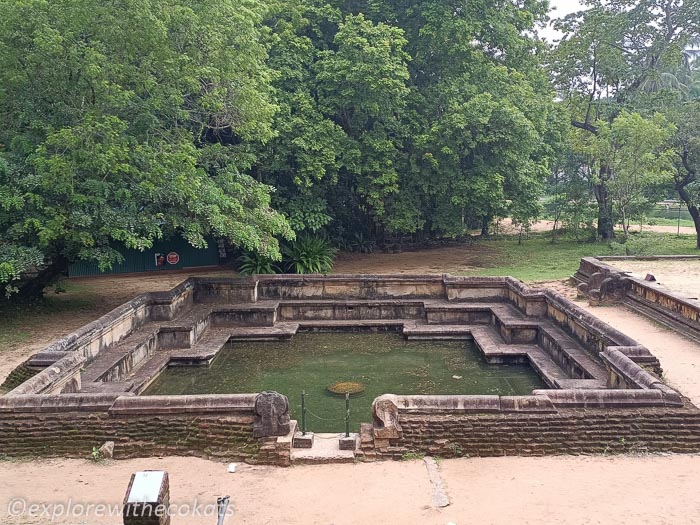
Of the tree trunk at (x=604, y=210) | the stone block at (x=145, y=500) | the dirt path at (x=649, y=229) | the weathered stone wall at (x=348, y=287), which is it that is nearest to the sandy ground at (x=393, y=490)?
the stone block at (x=145, y=500)

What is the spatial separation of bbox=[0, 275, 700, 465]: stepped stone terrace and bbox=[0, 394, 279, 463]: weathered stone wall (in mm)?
11

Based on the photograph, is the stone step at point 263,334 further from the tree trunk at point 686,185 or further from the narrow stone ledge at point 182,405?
the tree trunk at point 686,185

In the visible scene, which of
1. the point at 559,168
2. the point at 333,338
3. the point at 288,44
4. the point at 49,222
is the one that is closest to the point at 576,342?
the point at 333,338

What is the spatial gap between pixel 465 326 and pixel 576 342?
8.48 ft

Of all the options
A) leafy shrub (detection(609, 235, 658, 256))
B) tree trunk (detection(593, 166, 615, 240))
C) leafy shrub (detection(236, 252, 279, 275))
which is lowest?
leafy shrub (detection(236, 252, 279, 275))

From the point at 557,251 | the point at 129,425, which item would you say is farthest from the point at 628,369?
the point at 557,251

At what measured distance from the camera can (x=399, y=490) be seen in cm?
532

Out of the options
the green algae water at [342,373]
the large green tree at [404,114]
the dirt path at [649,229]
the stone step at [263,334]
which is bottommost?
the green algae water at [342,373]

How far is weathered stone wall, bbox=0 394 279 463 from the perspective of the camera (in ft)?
19.9

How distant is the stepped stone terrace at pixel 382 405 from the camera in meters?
5.98

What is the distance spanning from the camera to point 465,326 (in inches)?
458

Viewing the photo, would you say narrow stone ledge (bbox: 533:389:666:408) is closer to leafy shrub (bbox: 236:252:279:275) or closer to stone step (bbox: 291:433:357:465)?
stone step (bbox: 291:433:357:465)

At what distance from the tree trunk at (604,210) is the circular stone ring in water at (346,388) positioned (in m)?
16.1

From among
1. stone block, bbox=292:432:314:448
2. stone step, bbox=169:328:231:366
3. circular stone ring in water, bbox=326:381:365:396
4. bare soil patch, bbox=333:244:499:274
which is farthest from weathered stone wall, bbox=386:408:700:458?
bare soil patch, bbox=333:244:499:274
